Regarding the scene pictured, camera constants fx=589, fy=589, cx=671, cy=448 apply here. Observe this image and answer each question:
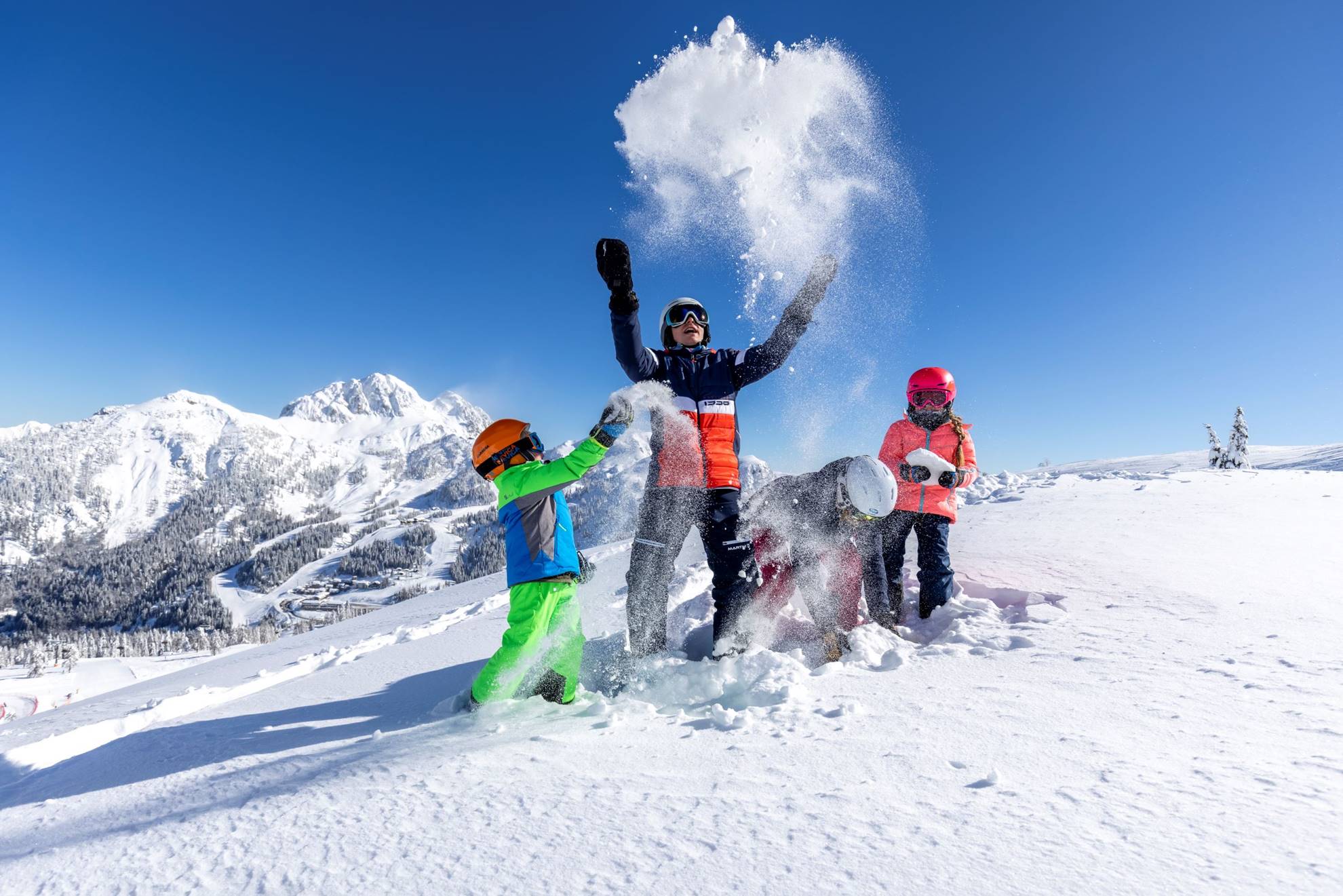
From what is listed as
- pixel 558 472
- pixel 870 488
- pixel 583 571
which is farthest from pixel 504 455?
pixel 870 488

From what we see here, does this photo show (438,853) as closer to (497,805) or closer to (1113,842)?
(497,805)

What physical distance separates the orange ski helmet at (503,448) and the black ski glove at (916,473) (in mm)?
2918

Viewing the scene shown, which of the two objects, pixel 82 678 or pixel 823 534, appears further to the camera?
pixel 82 678

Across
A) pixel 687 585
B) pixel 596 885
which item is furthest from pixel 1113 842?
pixel 687 585

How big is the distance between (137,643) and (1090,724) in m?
157

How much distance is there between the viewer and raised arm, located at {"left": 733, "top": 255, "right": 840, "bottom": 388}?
4363 mm

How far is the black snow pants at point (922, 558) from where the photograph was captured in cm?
456

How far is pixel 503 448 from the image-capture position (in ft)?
12.6

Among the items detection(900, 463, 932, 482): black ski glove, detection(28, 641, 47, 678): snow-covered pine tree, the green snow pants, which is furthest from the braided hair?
detection(28, 641, 47, 678): snow-covered pine tree

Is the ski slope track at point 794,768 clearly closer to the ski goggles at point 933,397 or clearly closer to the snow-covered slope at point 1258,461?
the ski goggles at point 933,397

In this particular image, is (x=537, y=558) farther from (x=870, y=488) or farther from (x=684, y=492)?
(x=870, y=488)

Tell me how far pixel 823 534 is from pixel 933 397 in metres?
1.72

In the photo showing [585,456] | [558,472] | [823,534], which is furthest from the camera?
[823,534]

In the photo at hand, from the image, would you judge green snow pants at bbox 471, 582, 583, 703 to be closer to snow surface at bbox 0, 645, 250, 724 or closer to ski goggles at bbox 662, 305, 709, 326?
ski goggles at bbox 662, 305, 709, 326
